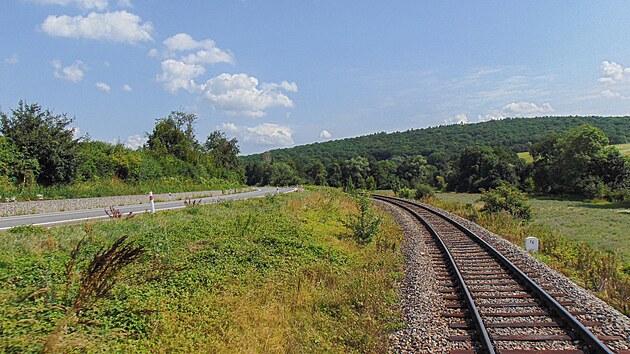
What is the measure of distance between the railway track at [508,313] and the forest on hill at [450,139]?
102 m

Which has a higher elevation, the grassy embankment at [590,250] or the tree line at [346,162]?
the tree line at [346,162]

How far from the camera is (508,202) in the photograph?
23.6 metres

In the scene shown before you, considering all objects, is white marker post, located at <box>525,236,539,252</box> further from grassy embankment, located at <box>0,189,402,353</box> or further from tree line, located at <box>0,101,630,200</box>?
tree line, located at <box>0,101,630,200</box>

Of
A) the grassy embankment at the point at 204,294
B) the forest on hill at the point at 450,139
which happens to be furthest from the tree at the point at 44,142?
the forest on hill at the point at 450,139

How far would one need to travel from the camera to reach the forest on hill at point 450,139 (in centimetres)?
11658

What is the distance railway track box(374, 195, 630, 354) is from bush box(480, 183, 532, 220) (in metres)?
13.9

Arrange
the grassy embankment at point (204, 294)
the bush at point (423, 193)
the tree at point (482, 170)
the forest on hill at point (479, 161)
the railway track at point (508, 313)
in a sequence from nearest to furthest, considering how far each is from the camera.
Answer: the grassy embankment at point (204, 294) → the railway track at point (508, 313) → the bush at point (423, 193) → the forest on hill at point (479, 161) → the tree at point (482, 170)

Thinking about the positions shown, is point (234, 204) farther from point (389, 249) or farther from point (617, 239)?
point (617, 239)

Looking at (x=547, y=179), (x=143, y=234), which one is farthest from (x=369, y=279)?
(x=547, y=179)

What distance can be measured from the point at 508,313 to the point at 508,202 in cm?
1895

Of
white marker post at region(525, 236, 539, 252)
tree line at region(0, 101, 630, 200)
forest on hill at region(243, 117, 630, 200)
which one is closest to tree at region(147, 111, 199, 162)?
tree line at region(0, 101, 630, 200)

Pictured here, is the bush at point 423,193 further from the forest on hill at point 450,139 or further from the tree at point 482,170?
the forest on hill at point 450,139

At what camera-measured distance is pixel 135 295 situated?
568cm

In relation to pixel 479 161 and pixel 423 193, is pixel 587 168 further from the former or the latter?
pixel 423 193
